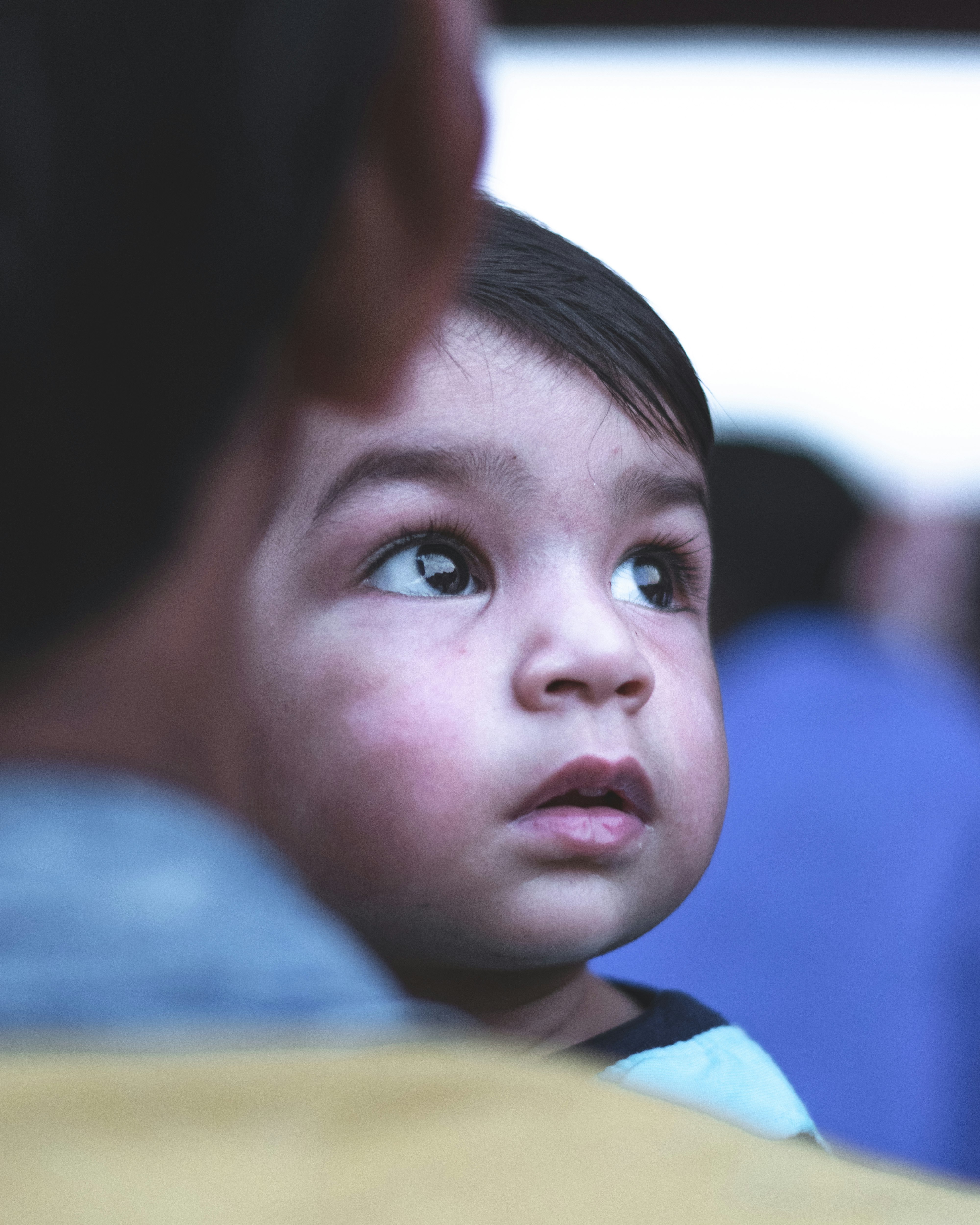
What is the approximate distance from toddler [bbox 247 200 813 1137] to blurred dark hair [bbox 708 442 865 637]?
1.50 meters

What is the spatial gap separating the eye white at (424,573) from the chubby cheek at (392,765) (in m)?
0.04

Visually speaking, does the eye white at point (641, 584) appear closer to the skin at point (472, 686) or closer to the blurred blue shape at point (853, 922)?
the skin at point (472, 686)

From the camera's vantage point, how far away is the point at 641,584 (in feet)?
3.39

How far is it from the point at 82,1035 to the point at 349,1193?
0.35 ft

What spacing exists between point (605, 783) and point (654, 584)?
0.19 m

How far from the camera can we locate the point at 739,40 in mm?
3084

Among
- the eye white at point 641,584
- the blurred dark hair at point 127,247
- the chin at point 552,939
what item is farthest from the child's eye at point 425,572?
the blurred dark hair at point 127,247

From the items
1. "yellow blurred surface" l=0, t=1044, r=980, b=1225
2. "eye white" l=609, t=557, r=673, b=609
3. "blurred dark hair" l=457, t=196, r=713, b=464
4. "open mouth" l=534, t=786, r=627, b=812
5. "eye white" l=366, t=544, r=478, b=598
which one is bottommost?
"yellow blurred surface" l=0, t=1044, r=980, b=1225

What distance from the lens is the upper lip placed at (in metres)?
0.90

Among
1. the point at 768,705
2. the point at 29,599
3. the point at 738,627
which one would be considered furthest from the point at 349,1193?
the point at 738,627

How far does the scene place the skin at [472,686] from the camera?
90 centimetres

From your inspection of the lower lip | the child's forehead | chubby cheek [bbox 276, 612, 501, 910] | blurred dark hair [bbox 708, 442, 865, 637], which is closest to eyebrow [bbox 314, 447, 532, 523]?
the child's forehead

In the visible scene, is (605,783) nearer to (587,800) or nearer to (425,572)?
(587,800)

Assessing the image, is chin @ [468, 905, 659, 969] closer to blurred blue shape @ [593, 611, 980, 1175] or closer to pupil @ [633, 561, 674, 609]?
pupil @ [633, 561, 674, 609]
